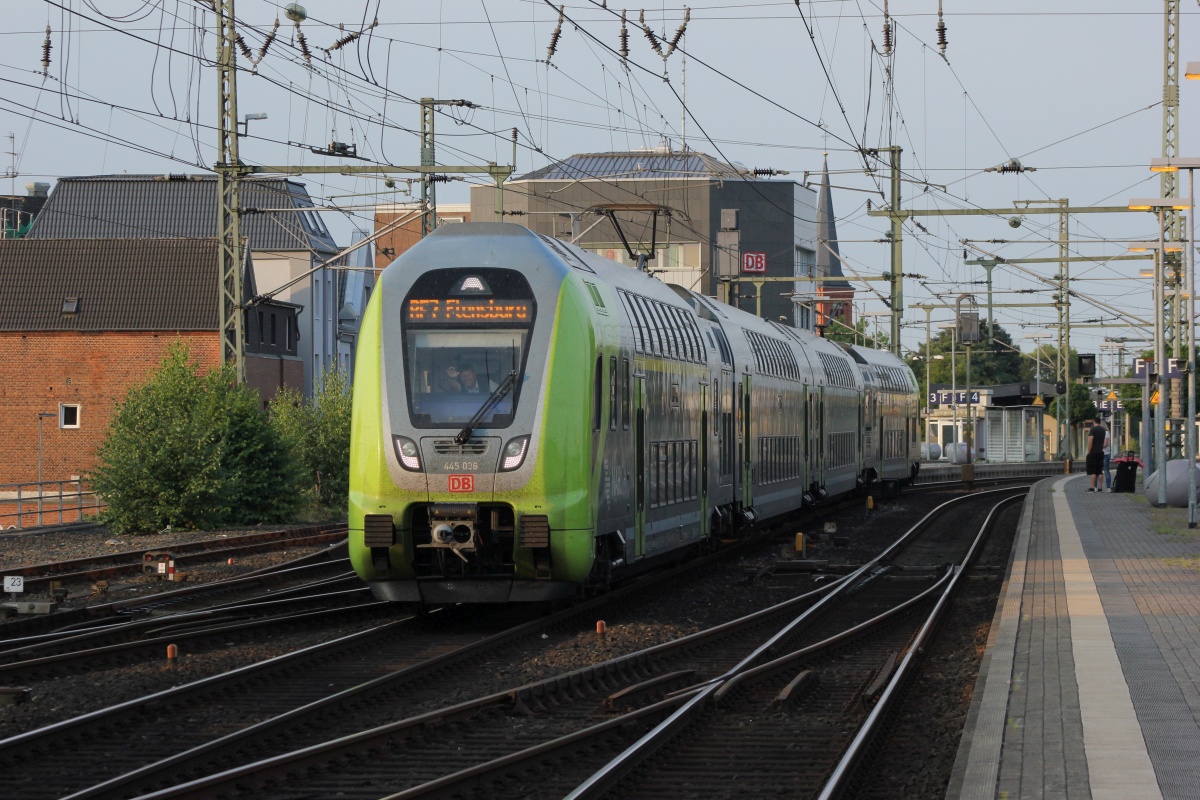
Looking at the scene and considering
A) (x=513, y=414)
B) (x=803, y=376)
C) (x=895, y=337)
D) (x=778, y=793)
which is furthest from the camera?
(x=895, y=337)

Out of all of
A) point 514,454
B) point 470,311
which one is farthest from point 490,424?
point 470,311

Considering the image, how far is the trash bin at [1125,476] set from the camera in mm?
39438

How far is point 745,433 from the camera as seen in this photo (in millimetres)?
23844

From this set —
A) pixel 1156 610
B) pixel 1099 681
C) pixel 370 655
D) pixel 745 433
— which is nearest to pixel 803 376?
pixel 745 433

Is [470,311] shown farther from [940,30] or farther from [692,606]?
[940,30]

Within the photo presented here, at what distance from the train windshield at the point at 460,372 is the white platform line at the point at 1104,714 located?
506cm

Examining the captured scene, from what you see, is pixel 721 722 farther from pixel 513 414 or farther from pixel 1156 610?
pixel 1156 610

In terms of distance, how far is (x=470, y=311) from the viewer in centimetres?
1423

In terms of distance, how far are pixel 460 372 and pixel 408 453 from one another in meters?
0.82

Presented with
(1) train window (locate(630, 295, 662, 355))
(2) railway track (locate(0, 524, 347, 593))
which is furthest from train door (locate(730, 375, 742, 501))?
(2) railway track (locate(0, 524, 347, 593))

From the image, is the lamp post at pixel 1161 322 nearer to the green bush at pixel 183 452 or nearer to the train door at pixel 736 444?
the train door at pixel 736 444

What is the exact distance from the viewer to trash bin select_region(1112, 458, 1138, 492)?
39438mm

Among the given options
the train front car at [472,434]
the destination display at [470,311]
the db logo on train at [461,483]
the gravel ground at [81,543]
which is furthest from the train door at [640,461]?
the gravel ground at [81,543]

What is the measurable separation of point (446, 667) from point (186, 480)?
17314 millimetres
